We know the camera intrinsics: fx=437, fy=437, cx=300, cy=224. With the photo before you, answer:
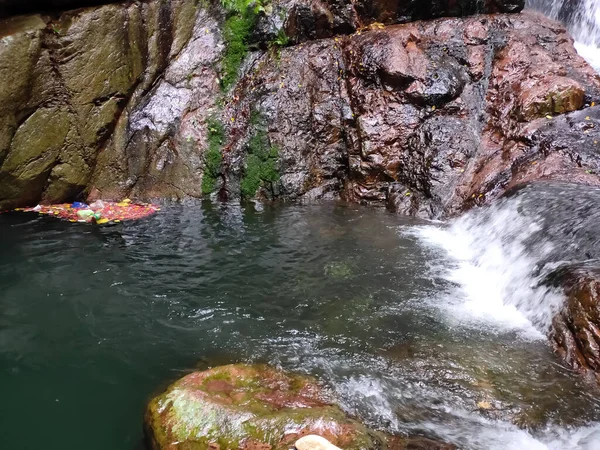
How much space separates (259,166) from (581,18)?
8633 millimetres

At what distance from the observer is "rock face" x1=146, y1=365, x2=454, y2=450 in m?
2.90

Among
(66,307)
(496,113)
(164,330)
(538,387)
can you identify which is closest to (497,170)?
(496,113)

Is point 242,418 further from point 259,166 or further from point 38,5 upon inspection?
point 38,5

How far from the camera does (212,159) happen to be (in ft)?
32.8

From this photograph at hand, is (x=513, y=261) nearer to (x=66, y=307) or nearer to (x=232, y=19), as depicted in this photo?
(x=66, y=307)

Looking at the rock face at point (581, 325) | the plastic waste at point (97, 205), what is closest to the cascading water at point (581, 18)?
the rock face at point (581, 325)

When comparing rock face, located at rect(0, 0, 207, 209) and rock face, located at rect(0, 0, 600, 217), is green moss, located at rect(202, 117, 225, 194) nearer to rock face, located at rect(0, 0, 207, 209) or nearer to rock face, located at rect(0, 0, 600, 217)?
rock face, located at rect(0, 0, 600, 217)

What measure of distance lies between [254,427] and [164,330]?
6.47ft

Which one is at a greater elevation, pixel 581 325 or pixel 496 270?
pixel 581 325

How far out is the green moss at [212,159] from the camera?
9953 mm

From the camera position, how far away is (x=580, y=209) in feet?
18.1

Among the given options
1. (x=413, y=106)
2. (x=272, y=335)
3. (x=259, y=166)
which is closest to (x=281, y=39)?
(x=259, y=166)

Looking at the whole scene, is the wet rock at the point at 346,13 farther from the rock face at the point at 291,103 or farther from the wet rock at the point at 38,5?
the wet rock at the point at 38,5

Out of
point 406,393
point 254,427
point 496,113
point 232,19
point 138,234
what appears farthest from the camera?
point 232,19
